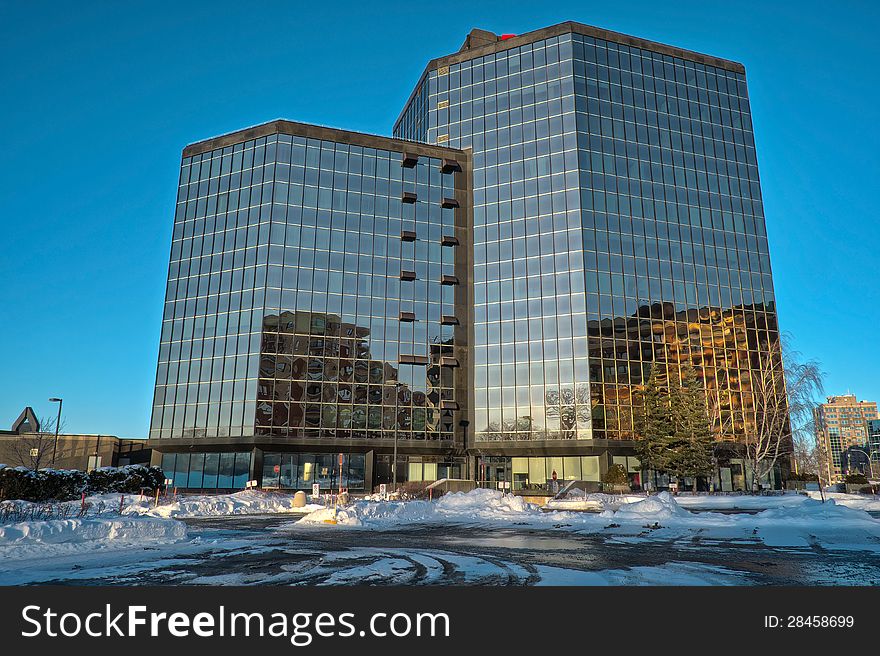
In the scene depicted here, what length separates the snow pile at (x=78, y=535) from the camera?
1489 cm

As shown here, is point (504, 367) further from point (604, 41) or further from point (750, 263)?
point (604, 41)

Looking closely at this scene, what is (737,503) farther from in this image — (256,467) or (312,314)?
(312,314)

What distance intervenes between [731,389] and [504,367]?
73.3 feet

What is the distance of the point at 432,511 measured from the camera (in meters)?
33.8

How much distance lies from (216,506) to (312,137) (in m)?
41.9

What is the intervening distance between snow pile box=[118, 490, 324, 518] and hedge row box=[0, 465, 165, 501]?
2020 millimetres

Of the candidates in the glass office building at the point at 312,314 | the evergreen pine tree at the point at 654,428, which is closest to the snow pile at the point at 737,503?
the evergreen pine tree at the point at 654,428

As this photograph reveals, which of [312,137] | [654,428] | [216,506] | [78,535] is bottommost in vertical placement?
[216,506]

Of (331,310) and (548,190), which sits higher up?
(548,190)

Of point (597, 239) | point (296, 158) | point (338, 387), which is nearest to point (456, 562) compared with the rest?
point (338, 387)

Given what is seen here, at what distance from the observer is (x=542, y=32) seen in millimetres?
68688

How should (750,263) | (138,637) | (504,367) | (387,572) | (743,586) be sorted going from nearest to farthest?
(138,637) < (743,586) < (387,572) < (504,367) < (750,263)

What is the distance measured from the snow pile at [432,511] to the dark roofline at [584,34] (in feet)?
167

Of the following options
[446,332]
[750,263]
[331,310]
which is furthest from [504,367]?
[750,263]
